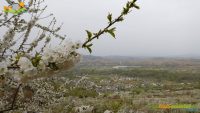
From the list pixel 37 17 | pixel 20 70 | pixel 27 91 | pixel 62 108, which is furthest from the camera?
pixel 62 108

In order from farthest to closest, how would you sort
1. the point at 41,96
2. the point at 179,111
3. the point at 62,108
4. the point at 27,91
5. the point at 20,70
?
the point at 179,111, the point at 62,108, the point at 41,96, the point at 27,91, the point at 20,70

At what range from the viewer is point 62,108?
41.2 feet

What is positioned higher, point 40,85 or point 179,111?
point 40,85

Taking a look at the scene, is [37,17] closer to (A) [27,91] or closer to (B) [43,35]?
(B) [43,35]

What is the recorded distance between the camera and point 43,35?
3.16m

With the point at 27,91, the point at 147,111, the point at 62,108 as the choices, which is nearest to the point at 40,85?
the point at 27,91

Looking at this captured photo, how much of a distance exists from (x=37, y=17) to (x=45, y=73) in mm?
1146

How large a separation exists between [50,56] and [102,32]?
15.2 inches

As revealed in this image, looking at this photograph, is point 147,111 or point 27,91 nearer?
point 27,91

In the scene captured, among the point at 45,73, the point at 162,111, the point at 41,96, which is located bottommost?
the point at 162,111

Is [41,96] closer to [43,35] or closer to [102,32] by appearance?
[43,35]

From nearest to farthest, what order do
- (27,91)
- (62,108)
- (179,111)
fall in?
(27,91), (62,108), (179,111)

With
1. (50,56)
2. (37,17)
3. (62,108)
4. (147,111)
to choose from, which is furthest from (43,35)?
(147,111)

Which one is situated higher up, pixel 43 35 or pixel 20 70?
pixel 43 35
